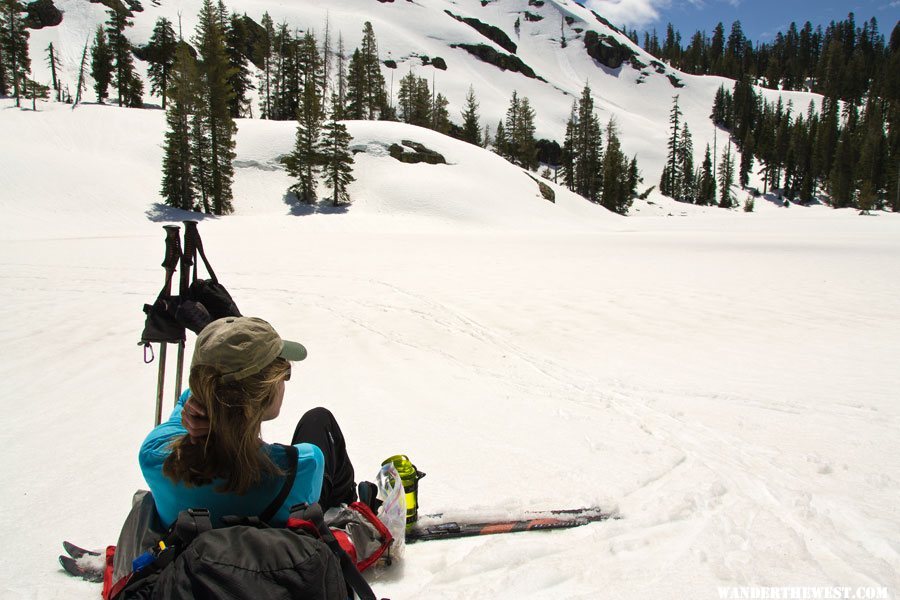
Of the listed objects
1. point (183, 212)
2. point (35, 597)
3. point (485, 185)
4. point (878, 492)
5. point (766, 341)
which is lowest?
point (35, 597)

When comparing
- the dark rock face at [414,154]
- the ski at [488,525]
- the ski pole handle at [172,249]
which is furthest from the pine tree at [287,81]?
the ski at [488,525]

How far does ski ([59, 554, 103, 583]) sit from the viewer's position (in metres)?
2.66

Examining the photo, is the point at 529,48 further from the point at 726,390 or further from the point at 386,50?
the point at 726,390

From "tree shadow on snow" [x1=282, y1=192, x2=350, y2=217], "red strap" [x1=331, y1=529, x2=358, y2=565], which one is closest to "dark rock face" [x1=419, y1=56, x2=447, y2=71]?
"tree shadow on snow" [x1=282, y1=192, x2=350, y2=217]

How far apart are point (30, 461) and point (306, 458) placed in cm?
364

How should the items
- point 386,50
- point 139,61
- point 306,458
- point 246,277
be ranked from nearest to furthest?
point 306,458
point 246,277
point 139,61
point 386,50

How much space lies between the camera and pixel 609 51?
448ft

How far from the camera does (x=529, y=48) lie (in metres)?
138

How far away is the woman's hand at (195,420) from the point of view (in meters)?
1.75

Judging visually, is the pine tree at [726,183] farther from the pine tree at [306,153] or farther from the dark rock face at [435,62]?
the pine tree at [306,153]

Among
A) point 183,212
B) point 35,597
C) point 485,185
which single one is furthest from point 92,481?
point 485,185

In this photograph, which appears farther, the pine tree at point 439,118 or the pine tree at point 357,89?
the pine tree at point 439,118

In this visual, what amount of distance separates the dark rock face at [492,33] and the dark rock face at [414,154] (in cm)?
9187

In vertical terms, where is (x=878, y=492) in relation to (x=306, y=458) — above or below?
below
